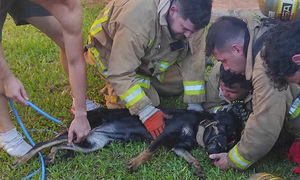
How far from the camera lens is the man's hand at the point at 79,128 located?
A: 373 cm

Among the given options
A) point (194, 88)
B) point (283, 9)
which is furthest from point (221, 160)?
point (283, 9)

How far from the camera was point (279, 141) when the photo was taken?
3.78 meters

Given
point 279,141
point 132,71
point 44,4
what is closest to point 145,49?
point 132,71

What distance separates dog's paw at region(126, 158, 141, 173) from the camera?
3.65 metres

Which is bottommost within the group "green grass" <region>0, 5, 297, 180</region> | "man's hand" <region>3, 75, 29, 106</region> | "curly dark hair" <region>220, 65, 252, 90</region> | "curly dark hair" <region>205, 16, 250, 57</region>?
"green grass" <region>0, 5, 297, 180</region>

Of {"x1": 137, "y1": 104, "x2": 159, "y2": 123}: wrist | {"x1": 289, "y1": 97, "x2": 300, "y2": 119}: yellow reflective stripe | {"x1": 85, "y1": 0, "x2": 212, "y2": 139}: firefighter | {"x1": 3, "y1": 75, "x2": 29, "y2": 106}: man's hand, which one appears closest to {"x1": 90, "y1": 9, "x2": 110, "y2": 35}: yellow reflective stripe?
{"x1": 85, "y1": 0, "x2": 212, "y2": 139}: firefighter

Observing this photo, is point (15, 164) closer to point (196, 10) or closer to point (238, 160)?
point (238, 160)

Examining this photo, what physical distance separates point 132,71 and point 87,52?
3.39ft

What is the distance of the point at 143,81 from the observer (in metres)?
4.52

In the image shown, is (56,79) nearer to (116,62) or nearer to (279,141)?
(116,62)

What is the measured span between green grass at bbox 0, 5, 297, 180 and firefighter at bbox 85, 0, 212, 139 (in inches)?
13.8

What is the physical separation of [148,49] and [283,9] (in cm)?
139

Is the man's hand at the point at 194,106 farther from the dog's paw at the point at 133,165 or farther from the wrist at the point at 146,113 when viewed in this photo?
the dog's paw at the point at 133,165

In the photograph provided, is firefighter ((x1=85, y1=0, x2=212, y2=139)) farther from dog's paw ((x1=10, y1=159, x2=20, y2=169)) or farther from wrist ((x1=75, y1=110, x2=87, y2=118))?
dog's paw ((x1=10, y1=159, x2=20, y2=169))
